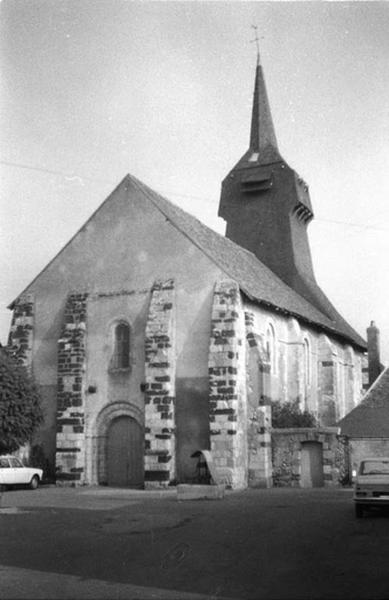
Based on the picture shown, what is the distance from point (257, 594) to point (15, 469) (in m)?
19.1

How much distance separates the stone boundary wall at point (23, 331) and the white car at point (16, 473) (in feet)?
13.2

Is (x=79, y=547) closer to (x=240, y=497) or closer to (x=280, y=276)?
(x=240, y=497)

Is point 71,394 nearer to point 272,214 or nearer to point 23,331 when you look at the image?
point 23,331

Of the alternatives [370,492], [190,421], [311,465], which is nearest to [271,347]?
[311,465]

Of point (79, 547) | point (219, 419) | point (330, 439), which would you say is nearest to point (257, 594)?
point (79, 547)

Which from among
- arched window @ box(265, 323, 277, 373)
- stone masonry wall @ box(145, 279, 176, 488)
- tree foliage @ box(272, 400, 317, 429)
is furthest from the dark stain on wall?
arched window @ box(265, 323, 277, 373)

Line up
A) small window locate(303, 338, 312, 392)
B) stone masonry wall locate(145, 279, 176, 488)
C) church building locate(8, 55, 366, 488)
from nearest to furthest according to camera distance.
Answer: stone masonry wall locate(145, 279, 176, 488), church building locate(8, 55, 366, 488), small window locate(303, 338, 312, 392)

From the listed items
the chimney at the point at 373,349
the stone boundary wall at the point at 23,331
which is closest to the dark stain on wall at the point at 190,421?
the stone boundary wall at the point at 23,331

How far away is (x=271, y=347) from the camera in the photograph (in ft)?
101

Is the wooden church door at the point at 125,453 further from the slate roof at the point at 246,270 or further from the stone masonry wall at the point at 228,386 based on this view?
the slate roof at the point at 246,270

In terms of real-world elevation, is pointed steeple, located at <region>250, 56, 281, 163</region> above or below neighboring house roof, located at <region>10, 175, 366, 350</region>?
above

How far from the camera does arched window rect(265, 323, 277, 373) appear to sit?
30.4m

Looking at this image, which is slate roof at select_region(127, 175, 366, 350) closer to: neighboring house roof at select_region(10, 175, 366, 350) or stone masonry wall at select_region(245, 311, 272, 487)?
neighboring house roof at select_region(10, 175, 366, 350)

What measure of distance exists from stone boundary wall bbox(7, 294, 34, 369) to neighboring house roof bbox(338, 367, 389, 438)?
1291 centimetres
